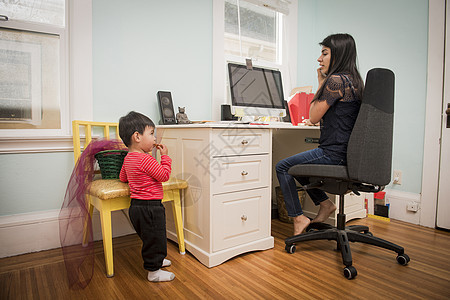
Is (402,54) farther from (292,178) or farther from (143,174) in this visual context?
(143,174)

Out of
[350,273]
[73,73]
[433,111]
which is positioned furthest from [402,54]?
[73,73]

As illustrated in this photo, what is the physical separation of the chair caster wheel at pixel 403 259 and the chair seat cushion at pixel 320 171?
0.55 meters

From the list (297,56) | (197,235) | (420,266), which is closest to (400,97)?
(297,56)

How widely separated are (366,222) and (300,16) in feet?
6.90

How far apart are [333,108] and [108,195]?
125 centimetres

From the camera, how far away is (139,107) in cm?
211

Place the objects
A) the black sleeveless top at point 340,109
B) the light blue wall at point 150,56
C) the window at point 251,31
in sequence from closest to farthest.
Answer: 1. the black sleeveless top at point 340,109
2. the light blue wall at point 150,56
3. the window at point 251,31

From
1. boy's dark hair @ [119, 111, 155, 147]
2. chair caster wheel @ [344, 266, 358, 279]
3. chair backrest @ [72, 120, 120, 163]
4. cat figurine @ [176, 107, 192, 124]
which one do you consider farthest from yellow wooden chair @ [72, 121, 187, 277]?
chair caster wheel @ [344, 266, 358, 279]

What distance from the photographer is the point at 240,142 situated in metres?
1.73

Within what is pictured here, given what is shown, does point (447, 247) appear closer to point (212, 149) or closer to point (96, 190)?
point (212, 149)

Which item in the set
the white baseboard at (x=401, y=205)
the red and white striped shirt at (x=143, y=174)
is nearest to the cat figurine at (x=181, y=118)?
the red and white striped shirt at (x=143, y=174)

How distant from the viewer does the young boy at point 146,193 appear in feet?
4.75

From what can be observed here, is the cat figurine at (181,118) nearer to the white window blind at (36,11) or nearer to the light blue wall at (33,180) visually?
the light blue wall at (33,180)

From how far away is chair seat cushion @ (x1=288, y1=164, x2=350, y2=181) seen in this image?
153cm
